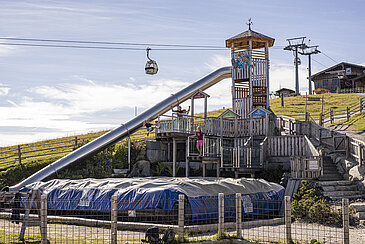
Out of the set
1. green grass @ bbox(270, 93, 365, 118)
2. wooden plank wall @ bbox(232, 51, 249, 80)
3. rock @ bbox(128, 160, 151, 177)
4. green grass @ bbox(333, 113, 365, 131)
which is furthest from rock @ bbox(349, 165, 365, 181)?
green grass @ bbox(270, 93, 365, 118)

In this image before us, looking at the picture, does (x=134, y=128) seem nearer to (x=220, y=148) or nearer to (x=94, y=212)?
(x=220, y=148)

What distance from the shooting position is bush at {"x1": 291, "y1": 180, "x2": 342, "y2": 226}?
16664 mm

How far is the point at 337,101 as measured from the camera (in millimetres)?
58656

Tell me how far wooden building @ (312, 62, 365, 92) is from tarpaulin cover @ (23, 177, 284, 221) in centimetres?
5441

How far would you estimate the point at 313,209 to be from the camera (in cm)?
1697

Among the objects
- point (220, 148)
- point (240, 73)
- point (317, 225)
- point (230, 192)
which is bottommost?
point (317, 225)

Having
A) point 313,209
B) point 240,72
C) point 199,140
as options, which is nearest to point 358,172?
point 313,209

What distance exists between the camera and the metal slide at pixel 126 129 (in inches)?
1034

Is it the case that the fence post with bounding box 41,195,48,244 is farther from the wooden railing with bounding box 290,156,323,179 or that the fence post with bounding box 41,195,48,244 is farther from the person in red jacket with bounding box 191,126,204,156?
the person in red jacket with bounding box 191,126,204,156

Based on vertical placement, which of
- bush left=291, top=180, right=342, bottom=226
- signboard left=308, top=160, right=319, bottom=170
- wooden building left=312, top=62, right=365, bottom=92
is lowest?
bush left=291, top=180, right=342, bottom=226

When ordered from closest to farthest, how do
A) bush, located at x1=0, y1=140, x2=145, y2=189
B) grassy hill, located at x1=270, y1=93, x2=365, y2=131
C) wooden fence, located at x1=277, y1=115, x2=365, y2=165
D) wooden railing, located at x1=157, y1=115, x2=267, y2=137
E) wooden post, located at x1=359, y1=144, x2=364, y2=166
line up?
wooden post, located at x1=359, y1=144, x2=364, y2=166, wooden fence, located at x1=277, y1=115, x2=365, y2=165, wooden railing, located at x1=157, y1=115, x2=267, y2=137, bush, located at x1=0, y1=140, x2=145, y2=189, grassy hill, located at x1=270, y1=93, x2=365, y2=131

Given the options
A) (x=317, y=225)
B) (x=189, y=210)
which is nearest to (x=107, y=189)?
(x=189, y=210)

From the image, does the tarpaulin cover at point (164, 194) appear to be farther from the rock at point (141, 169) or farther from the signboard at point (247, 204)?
the rock at point (141, 169)

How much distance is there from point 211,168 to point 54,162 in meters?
9.64
